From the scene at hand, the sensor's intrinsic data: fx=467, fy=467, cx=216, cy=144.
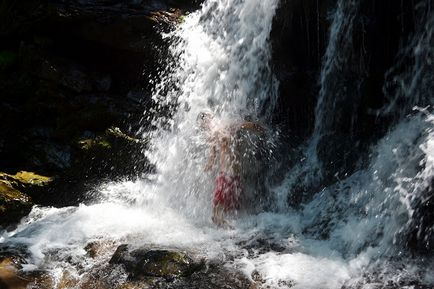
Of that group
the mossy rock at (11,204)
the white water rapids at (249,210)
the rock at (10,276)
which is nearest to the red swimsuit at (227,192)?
the white water rapids at (249,210)

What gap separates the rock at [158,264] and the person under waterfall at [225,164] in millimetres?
1480

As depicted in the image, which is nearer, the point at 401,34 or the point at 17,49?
the point at 401,34

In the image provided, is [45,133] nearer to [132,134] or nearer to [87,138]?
[87,138]

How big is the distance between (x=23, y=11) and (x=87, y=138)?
411cm

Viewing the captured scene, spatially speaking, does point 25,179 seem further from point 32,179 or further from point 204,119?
point 204,119

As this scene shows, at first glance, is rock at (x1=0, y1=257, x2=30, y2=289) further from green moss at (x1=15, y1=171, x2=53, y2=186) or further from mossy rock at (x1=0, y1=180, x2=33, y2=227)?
green moss at (x1=15, y1=171, x2=53, y2=186)

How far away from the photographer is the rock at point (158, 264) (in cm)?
581

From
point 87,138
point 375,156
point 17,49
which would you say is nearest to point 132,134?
point 87,138

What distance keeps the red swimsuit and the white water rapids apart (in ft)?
0.65

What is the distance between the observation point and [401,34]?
7289 millimetres

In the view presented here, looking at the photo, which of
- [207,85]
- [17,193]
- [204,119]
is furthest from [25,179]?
[207,85]

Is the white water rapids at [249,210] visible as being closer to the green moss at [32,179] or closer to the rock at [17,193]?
the rock at [17,193]

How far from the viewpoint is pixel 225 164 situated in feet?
27.2

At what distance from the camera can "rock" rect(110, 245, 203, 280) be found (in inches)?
229
